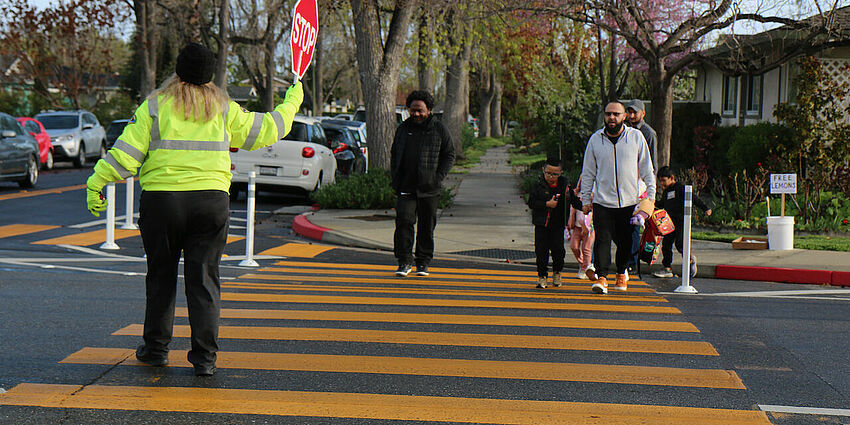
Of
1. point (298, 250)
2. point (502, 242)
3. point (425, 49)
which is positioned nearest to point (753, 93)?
point (425, 49)

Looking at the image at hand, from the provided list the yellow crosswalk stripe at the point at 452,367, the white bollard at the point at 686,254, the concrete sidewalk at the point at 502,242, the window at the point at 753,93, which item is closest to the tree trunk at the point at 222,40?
the window at the point at 753,93

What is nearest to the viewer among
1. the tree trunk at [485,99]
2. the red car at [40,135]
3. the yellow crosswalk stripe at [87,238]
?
the yellow crosswalk stripe at [87,238]

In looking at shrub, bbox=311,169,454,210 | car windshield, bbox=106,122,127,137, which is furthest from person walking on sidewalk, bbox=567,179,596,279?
car windshield, bbox=106,122,127,137

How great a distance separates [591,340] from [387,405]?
87.0 inches

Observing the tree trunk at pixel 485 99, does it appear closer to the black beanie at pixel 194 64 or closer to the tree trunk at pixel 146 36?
the tree trunk at pixel 146 36

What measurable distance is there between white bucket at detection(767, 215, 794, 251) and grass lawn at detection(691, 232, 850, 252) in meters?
0.55

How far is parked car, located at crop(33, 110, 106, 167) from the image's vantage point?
2991cm

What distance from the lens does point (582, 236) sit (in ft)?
33.5

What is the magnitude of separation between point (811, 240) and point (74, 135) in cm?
2329

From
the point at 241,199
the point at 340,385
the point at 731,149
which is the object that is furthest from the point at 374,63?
the point at 340,385

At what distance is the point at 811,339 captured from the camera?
7.21 meters

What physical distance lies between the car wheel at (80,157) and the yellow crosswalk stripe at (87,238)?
57.2ft

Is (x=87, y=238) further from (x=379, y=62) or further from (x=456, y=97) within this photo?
(x=456, y=97)

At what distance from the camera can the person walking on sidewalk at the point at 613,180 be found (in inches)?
348
